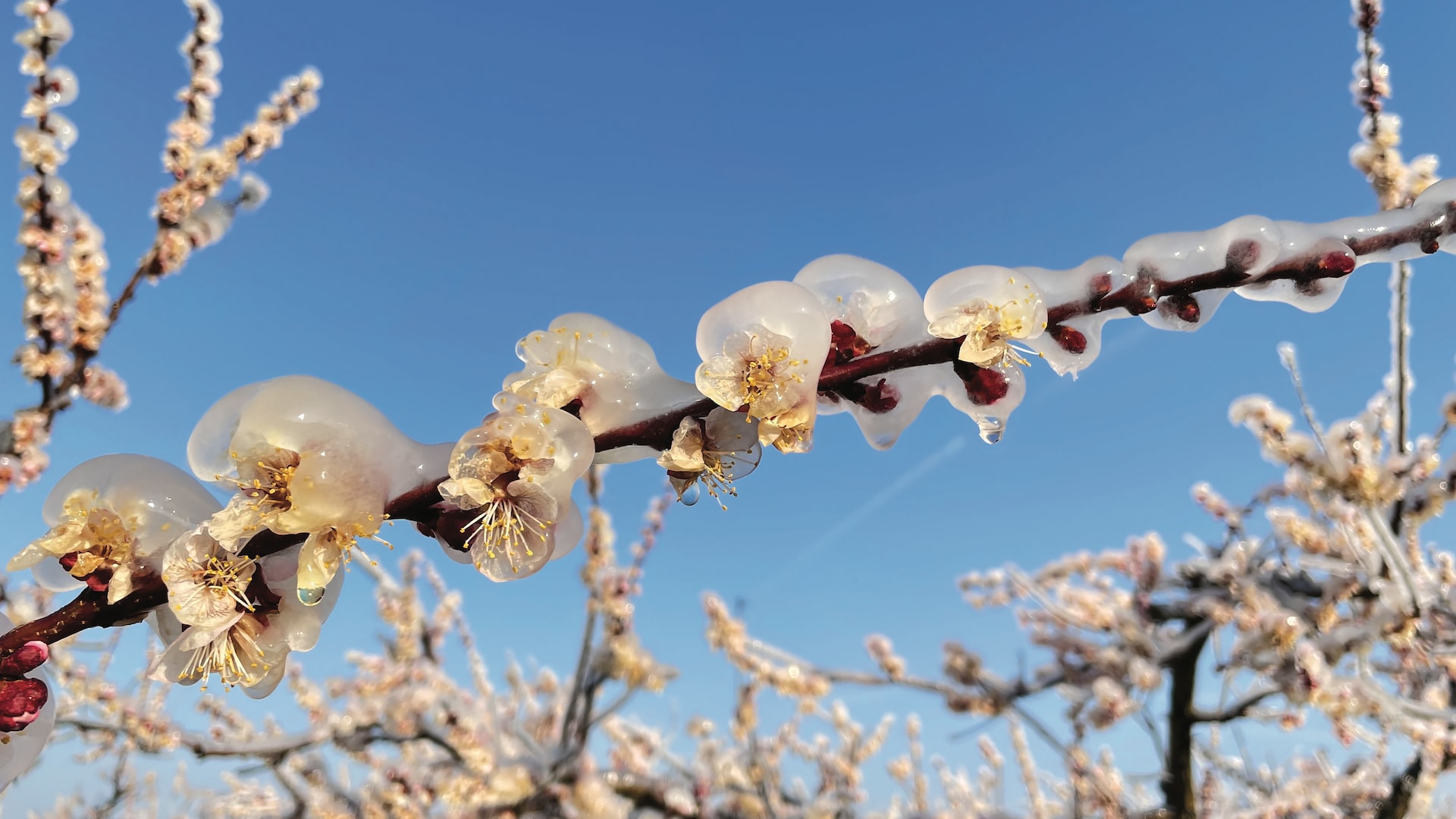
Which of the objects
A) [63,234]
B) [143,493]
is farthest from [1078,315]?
[63,234]

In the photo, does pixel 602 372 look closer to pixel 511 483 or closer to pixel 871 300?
pixel 511 483

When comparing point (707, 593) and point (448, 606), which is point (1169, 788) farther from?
point (448, 606)

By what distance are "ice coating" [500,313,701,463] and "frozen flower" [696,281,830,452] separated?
0.09 m

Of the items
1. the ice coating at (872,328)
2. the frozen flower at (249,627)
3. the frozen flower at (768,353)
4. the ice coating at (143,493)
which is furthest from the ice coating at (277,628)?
the ice coating at (872,328)

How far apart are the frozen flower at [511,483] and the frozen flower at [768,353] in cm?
20

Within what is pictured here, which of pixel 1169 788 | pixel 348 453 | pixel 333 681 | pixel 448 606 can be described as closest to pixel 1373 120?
pixel 348 453

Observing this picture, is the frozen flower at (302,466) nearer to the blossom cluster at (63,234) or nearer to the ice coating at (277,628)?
the ice coating at (277,628)

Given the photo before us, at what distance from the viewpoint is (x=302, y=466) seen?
0.94 m

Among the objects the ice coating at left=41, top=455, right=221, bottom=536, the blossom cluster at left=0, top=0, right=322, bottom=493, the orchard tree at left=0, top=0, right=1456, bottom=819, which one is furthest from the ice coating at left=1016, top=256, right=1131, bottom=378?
the blossom cluster at left=0, top=0, right=322, bottom=493

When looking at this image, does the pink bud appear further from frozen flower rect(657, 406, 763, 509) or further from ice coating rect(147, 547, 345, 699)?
frozen flower rect(657, 406, 763, 509)

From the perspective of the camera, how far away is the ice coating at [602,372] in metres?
1.05

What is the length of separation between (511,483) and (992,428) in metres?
0.73

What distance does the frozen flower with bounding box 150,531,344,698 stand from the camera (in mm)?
993

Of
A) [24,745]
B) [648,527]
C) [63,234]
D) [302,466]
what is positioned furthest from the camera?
[648,527]
